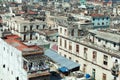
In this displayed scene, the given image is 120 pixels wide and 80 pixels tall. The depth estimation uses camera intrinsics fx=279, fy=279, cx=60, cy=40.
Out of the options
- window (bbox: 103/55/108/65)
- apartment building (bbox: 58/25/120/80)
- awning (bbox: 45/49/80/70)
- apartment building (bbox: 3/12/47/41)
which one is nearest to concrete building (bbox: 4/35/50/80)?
Answer: awning (bbox: 45/49/80/70)

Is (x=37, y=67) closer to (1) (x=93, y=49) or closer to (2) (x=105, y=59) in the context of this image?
(2) (x=105, y=59)

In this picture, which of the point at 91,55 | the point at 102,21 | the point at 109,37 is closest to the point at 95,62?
the point at 91,55

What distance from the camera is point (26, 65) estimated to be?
47.6 m

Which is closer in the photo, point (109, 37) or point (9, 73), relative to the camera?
point (9, 73)

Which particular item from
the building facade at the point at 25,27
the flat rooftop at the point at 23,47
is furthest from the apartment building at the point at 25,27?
the flat rooftop at the point at 23,47

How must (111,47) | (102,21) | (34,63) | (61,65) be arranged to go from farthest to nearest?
(102,21) < (111,47) < (61,65) < (34,63)

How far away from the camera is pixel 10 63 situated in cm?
5588

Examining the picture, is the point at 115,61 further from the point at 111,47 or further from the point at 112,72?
the point at 111,47

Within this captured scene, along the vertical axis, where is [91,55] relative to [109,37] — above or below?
below

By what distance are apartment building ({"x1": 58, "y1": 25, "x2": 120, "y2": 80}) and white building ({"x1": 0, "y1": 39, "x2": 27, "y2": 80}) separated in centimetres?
1905

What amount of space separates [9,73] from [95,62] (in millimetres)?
19731

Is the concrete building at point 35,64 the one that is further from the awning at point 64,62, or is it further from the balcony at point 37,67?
the awning at point 64,62

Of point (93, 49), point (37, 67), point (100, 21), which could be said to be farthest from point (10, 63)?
point (100, 21)

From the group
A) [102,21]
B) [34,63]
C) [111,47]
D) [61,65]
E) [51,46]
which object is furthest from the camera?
[102,21]
